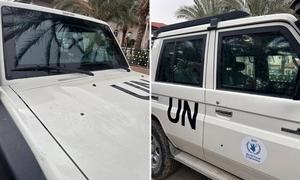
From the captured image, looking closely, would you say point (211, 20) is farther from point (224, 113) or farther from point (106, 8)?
point (106, 8)

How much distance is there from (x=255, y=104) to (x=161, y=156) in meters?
1.26

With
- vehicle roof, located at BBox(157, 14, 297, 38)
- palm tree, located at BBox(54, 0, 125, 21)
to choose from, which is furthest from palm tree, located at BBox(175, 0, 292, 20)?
palm tree, located at BBox(54, 0, 125, 21)

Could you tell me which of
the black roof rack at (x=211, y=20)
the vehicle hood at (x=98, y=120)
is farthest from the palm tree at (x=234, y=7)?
the vehicle hood at (x=98, y=120)

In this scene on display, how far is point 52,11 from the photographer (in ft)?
8.95

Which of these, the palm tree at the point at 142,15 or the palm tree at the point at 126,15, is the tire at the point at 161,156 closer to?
the palm tree at the point at 142,15

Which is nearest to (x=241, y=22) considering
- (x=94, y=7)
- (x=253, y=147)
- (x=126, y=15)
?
(x=253, y=147)

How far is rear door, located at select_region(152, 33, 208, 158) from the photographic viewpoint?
245 cm

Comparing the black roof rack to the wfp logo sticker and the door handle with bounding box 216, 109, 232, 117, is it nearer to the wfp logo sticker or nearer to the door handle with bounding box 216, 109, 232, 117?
the door handle with bounding box 216, 109, 232, 117

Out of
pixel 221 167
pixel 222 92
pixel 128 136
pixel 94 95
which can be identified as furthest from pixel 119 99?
→ pixel 221 167

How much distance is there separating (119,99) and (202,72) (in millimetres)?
868

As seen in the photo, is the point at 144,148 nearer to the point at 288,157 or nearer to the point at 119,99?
the point at 119,99

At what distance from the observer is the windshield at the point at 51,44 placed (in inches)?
92.1

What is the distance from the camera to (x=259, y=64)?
A: 6.84 feet

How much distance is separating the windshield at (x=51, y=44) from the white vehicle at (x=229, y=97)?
62 cm
